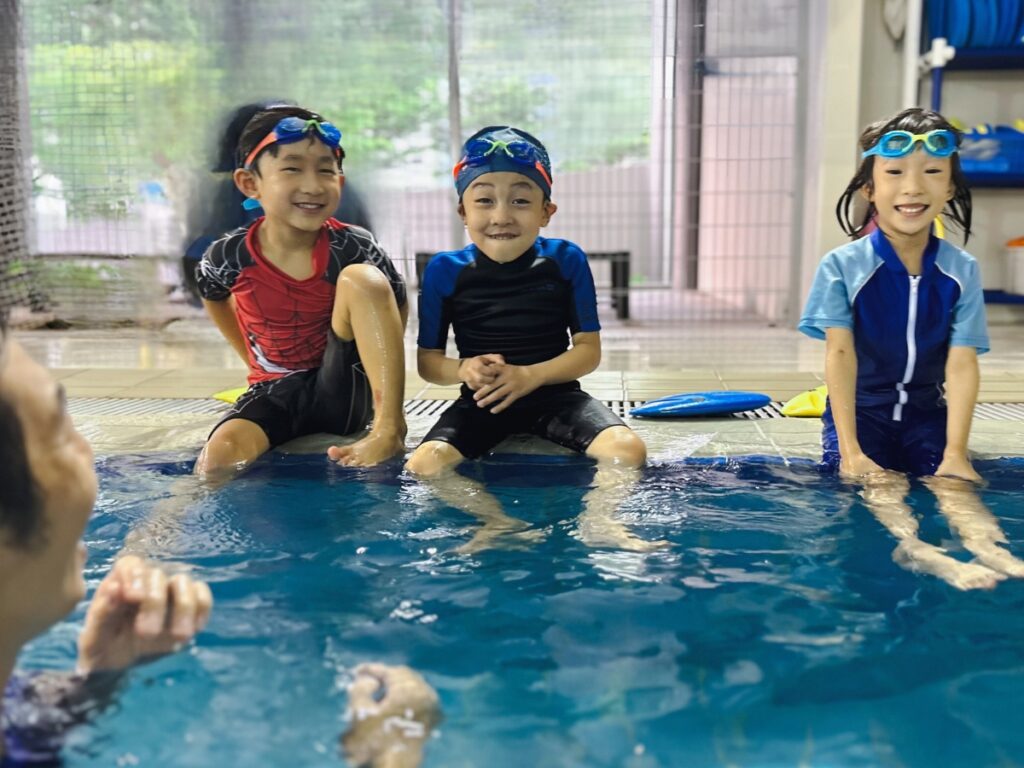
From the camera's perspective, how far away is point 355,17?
288 inches

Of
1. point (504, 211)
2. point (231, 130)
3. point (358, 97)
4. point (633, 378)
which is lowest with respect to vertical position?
point (633, 378)

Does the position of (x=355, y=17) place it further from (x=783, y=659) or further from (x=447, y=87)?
(x=783, y=659)

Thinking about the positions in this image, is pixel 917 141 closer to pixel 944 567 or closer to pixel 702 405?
pixel 944 567

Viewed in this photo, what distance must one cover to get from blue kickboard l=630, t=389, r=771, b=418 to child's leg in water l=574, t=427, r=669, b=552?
2.99 feet

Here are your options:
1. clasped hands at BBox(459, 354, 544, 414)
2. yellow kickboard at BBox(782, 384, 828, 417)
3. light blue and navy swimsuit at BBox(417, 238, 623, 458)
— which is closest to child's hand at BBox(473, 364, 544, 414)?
clasped hands at BBox(459, 354, 544, 414)

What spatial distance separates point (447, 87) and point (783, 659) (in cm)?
640

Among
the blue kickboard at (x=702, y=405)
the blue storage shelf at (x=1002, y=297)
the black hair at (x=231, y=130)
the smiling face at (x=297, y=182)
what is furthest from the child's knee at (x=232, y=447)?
the blue storage shelf at (x=1002, y=297)

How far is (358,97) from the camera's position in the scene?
7.43 metres

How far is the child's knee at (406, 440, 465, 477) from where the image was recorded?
2910 millimetres

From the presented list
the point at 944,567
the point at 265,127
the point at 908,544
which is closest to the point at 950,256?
the point at 908,544

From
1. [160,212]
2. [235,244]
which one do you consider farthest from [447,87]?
[235,244]

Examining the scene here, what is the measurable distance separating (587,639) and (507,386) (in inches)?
52.4

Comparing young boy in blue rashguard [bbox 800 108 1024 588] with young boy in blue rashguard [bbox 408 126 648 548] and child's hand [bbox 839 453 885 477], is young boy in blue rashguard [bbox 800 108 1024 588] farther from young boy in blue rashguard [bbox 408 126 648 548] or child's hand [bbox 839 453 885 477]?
young boy in blue rashguard [bbox 408 126 648 548]

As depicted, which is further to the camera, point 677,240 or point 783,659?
point 677,240
